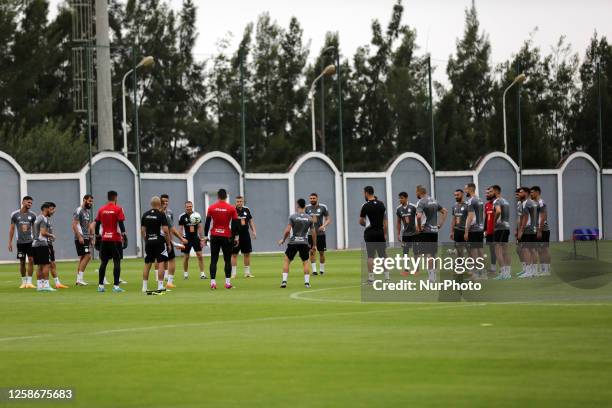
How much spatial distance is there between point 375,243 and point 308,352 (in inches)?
474

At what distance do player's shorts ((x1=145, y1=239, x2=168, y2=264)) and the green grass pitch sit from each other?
1726mm

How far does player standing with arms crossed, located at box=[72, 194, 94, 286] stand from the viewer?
28047mm

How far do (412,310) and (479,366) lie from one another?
22.9 ft

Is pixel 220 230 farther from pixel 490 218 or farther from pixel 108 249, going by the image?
pixel 490 218

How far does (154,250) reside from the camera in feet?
79.1

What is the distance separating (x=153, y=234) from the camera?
79.7ft

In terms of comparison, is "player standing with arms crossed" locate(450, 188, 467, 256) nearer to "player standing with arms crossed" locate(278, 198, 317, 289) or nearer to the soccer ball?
"player standing with arms crossed" locate(278, 198, 317, 289)

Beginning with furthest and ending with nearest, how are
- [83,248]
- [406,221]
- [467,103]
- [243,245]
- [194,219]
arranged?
[467,103]
[194,219]
[243,245]
[406,221]
[83,248]

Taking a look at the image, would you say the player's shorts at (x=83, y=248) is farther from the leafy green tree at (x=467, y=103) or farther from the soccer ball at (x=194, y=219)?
the leafy green tree at (x=467, y=103)

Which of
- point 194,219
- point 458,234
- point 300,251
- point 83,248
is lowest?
point 300,251

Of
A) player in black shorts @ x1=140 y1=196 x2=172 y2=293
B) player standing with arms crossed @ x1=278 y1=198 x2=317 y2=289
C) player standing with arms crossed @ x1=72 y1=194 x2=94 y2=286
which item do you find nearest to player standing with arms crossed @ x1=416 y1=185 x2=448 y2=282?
player standing with arms crossed @ x1=278 y1=198 x2=317 y2=289

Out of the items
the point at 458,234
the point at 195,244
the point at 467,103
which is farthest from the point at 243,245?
the point at 467,103

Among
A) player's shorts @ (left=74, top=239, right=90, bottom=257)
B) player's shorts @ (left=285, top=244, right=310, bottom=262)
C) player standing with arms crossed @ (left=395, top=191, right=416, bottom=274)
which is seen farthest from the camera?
player standing with arms crossed @ (left=395, top=191, right=416, bottom=274)

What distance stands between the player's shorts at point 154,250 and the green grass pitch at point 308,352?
1.73 m
